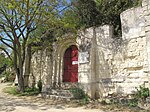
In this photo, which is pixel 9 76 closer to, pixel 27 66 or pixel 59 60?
pixel 27 66

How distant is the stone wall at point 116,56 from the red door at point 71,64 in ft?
2.61

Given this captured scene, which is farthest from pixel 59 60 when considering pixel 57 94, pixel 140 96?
pixel 140 96

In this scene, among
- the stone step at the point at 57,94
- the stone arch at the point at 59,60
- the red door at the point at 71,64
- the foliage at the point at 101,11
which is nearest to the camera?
the stone step at the point at 57,94

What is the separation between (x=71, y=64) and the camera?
9.57 metres

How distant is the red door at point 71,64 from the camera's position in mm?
9352

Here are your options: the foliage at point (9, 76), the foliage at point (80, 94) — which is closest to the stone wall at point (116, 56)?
the foliage at point (80, 94)

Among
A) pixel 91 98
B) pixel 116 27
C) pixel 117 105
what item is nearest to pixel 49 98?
pixel 91 98

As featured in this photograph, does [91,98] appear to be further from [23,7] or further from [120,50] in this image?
[23,7]

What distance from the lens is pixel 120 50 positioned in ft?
23.2

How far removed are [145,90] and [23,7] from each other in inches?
261

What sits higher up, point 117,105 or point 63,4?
point 63,4

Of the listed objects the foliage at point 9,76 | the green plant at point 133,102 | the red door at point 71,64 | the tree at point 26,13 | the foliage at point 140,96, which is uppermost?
the tree at point 26,13

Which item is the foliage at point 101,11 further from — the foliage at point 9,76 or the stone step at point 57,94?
the foliage at point 9,76

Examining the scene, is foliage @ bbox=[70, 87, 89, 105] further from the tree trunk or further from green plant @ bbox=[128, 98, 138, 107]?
the tree trunk
